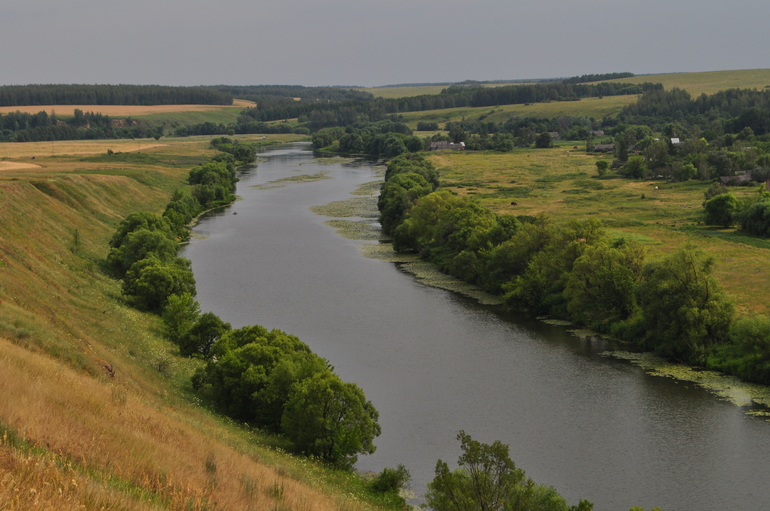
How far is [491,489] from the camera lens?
1925cm

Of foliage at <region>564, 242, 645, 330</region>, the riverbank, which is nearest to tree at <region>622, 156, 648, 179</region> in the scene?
the riverbank

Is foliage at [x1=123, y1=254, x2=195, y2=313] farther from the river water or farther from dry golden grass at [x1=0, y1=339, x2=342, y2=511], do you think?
dry golden grass at [x1=0, y1=339, x2=342, y2=511]

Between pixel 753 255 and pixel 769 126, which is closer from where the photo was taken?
pixel 753 255

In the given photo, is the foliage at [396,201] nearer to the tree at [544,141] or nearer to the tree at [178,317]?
the tree at [178,317]

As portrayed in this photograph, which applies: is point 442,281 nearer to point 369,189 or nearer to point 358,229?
point 358,229

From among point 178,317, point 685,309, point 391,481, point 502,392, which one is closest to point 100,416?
point 391,481

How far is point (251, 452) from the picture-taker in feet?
69.3

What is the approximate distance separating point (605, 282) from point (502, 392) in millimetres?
12013

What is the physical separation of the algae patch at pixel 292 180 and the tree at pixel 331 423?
80.3 m

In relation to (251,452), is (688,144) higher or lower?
higher

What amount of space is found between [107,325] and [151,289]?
7038mm

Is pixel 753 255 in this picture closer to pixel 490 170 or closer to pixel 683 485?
pixel 683 485

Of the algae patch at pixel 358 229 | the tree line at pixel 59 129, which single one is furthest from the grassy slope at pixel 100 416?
the tree line at pixel 59 129

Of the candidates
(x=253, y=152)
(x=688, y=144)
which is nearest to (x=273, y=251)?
(x=688, y=144)
